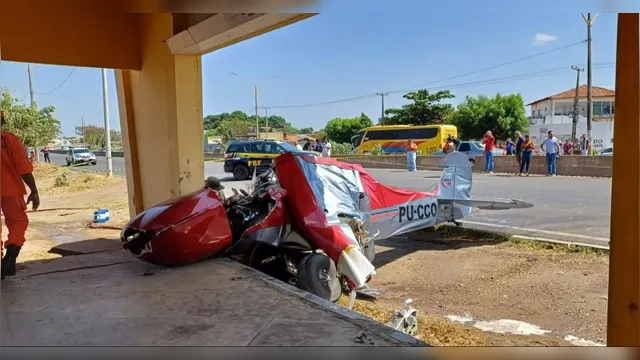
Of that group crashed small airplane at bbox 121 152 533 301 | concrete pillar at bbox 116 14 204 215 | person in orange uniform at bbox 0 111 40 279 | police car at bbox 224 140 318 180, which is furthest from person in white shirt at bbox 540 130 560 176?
person in orange uniform at bbox 0 111 40 279

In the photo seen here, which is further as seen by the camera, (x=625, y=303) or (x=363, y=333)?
(x=363, y=333)

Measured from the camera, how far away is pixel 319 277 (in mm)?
4438

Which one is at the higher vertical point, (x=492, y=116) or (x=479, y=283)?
(x=492, y=116)

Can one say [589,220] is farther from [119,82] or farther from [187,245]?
[119,82]

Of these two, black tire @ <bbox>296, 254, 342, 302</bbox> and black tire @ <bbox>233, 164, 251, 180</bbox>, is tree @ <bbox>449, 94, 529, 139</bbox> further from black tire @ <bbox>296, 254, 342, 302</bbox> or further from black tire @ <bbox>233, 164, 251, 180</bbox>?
black tire @ <bbox>296, 254, 342, 302</bbox>

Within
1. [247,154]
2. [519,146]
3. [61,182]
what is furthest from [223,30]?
[61,182]

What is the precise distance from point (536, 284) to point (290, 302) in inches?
141

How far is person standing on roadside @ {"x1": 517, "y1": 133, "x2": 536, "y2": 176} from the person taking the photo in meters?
17.1

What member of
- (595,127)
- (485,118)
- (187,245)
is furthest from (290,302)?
(485,118)

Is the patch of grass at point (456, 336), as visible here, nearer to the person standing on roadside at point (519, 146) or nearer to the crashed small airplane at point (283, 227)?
the crashed small airplane at point (283, 227)

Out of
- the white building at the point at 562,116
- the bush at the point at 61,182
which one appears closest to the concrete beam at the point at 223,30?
the bush at the point at 61,182

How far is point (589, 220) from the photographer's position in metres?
8.81

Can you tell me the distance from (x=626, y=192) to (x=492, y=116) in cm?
3587

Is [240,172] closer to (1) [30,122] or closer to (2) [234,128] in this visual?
(1) [30,122]
